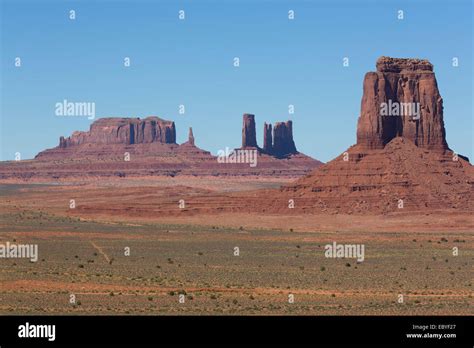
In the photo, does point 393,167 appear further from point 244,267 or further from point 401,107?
point 244,267

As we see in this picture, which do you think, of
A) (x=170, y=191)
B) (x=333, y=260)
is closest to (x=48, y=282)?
(x=333, y=260)

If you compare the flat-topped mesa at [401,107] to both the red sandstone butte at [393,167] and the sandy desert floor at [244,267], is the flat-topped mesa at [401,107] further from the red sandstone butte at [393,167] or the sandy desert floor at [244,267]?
the sandy desert floor at [244,267]

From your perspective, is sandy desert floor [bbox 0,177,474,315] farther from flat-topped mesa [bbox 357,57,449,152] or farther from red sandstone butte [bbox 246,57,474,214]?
flat-topped mesa [bbox 357,57,449,152]

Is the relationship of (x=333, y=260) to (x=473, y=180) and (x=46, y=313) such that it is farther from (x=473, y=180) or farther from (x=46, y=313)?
(x=473, y=180)

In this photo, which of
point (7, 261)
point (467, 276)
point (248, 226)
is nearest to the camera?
point (467, 276)

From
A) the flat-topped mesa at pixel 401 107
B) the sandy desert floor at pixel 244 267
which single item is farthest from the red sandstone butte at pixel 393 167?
the sandy desert floor at pixel 244 267

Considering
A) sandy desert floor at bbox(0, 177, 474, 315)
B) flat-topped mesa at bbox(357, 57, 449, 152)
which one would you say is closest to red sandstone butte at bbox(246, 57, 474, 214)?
flat-topped mesa at bbox(357, 57, 449, 152)
